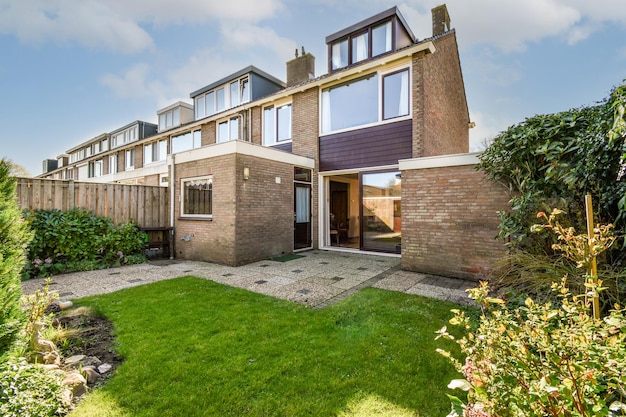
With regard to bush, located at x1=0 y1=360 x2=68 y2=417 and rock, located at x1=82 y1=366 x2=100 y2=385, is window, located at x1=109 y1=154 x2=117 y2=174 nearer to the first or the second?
rock, located at x1=82 y1=366 x2=100 y2=385

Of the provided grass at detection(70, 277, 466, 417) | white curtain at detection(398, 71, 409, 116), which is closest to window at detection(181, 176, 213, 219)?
grass at detection(70, 277, 466, 417)

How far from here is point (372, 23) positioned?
9391 mm

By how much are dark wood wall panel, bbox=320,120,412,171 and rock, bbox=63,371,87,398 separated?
26.6 feet

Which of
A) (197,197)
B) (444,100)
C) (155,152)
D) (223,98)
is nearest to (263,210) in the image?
(197,197)

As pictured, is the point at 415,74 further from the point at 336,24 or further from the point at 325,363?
the point at 325,363

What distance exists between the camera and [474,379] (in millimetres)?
1363

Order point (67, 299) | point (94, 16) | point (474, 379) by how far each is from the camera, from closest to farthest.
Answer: point (474, 379) < point (67, 299) < point (94, 16)

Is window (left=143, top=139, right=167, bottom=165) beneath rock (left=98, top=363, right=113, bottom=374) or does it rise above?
above

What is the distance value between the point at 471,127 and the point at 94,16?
16096mm

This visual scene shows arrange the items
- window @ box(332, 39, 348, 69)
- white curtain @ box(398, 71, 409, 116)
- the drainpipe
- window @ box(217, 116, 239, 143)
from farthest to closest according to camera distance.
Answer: window @ box(217, 116, 239, 143), window @ box(332, 39, 348, 69), the drainpipe, white curtain @ box(398, 71, 409, 116)

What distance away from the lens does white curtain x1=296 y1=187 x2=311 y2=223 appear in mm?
9727

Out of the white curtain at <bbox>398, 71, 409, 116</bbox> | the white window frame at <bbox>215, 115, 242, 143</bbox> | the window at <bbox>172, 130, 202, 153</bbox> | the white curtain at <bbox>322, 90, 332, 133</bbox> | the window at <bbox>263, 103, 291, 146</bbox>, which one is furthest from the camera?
the window at <bbox>172, 130, 202, 153</bbox>

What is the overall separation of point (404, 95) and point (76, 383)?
9.22m

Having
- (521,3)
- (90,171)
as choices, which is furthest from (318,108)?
(90,171)
